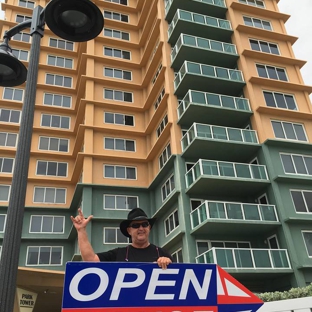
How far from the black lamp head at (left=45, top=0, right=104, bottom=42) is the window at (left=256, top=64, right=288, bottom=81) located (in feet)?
80.1

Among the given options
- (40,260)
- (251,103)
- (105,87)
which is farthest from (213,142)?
(40,260)

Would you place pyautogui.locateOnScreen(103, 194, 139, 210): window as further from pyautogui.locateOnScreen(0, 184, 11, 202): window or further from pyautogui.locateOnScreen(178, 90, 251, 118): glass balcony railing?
pyautogui.locateOnScreen(0, 184, 11, 202): window

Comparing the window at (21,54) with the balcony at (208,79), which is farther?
the window at (21,54)

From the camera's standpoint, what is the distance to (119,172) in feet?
95.7

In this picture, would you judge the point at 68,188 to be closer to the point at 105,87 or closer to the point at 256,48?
the point at 105,87

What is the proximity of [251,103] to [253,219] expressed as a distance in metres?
9.01

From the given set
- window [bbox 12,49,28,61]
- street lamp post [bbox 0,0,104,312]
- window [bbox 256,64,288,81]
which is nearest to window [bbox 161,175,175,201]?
window [bbox 256,64,288,81]

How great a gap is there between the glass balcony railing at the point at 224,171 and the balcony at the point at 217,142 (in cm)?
158

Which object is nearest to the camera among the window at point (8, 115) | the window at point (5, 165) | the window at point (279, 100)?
the window at point (279, 100)

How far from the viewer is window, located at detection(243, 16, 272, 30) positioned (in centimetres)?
3069

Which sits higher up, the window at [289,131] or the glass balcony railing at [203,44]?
the glass balcony railing at [203,44]

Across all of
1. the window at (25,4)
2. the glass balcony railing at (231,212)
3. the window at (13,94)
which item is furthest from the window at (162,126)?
the window at (25,4)

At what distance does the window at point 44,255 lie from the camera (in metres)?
27.7

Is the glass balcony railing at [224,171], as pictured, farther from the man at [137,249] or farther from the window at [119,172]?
the man at [137,249]
